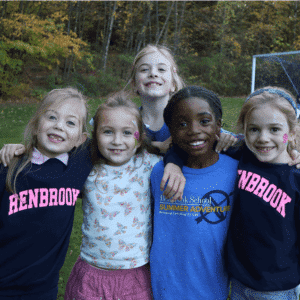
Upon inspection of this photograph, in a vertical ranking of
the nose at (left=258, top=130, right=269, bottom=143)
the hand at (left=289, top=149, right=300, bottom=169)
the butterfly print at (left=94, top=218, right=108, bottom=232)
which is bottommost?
the butterfly print at (left=94, top=218, right=108, bottom=232)

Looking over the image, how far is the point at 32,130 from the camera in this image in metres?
2.00

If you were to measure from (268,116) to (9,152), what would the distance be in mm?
1477

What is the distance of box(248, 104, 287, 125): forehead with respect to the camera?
5.72 feet

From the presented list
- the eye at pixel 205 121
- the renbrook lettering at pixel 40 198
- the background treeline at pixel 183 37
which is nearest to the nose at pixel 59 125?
the renbrook lettering at pixel 40 198

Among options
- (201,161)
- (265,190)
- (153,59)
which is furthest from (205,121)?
(153,59)

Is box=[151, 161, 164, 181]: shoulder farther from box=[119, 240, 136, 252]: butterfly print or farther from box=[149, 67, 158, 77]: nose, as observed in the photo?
box=[149, 67, 158, 77]: nose

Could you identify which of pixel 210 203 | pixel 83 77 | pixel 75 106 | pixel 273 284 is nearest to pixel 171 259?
pixel 210 203

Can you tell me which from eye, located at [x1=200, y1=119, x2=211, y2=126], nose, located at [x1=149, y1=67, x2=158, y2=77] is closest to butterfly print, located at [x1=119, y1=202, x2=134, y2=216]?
eye, located at [x1=200, y1=119, x2=211, y2=126]

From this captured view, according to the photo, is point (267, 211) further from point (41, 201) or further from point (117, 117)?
point (41, 201)

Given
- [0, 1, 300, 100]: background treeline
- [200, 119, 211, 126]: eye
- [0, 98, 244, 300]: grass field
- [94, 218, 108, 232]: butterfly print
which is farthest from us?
[0, 1, 300, 100]: background treeline

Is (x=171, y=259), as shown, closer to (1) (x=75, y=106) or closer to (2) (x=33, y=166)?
(2) (x=33, y=166)

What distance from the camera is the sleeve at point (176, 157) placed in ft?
6.03

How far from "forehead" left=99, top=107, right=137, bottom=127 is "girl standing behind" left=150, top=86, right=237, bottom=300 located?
0.29 m

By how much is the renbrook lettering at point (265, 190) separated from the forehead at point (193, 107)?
41cm
